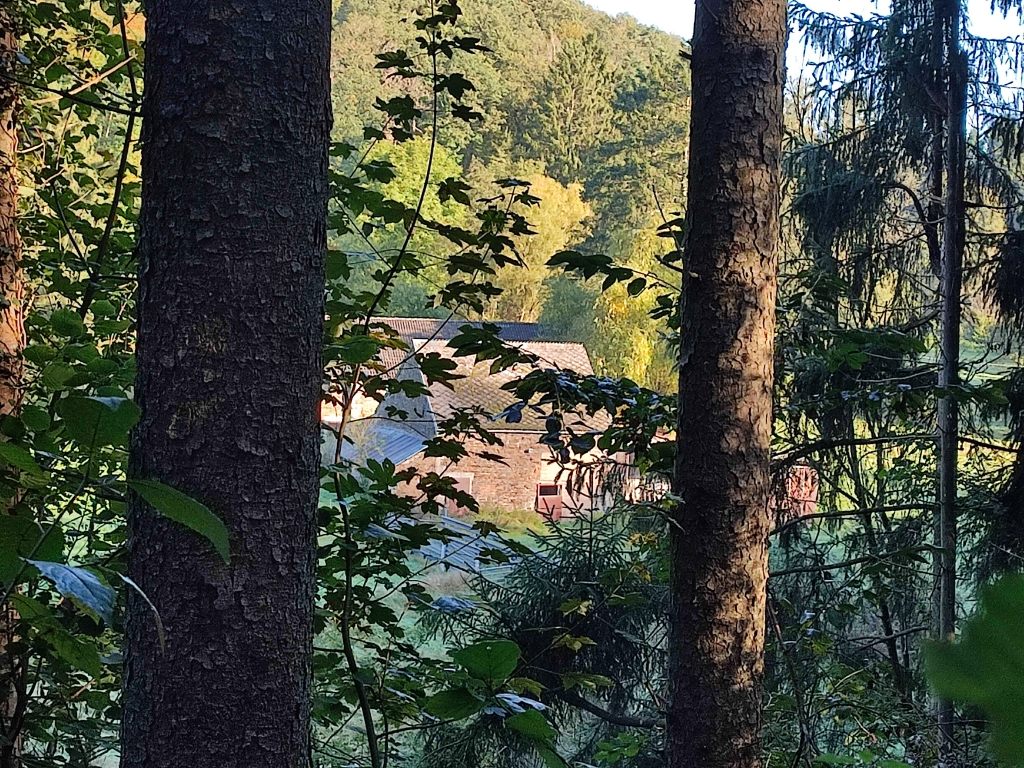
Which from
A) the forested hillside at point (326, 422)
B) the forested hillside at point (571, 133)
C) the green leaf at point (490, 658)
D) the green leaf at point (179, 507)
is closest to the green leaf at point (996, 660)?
the forested hillside at point (326, 422)

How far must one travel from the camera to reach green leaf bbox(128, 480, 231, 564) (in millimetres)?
448

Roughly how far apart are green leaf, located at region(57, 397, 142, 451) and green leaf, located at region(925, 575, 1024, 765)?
47 centimetres

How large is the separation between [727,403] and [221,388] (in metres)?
1.06

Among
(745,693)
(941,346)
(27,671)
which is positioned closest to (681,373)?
(745,693)

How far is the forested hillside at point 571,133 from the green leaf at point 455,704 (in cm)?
1022

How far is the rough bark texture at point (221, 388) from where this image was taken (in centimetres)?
83

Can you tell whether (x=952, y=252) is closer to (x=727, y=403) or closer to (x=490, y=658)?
(x=727, y=403)

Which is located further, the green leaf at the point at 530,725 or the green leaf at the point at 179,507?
the green leaf at the point at 530,725

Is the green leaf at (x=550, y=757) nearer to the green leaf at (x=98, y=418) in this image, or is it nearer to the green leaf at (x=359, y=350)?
the green leaf at (x=98, y=418)

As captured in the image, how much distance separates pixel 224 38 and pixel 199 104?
7cm

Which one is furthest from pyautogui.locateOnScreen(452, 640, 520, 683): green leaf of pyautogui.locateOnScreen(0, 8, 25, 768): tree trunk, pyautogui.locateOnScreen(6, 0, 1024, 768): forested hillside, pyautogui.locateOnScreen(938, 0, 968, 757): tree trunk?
pyautogui.locateOnScreen(938, 0, 968, 757): tree trunk

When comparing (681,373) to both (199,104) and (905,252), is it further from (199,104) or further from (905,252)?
(905,252)

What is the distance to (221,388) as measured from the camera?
0.84 m

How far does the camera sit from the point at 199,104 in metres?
0.85
